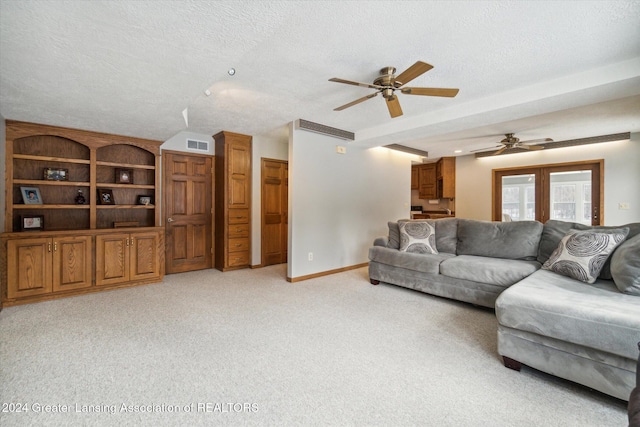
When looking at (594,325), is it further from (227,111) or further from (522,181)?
(522,181)

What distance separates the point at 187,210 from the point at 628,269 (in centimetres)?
537

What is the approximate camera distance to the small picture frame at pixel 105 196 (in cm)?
407

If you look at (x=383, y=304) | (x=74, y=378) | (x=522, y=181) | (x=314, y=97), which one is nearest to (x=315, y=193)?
(x=314, y=97)

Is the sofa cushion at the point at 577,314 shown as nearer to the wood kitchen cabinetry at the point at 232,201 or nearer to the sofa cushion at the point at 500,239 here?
the sofa cushion at the point at 500,239

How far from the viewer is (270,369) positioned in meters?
1.94

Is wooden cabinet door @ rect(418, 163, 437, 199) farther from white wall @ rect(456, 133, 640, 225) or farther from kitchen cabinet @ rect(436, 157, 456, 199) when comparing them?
white wall @ rect(456, 133, 640, 225)

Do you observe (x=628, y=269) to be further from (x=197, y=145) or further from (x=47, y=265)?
(x=47, y=265)

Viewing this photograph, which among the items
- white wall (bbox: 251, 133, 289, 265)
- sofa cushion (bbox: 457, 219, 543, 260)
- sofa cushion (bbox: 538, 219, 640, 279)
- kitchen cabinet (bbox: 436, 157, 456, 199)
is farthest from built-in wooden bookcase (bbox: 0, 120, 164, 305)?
kitchen cabinet (bbox: 436, 157, 456, 199)

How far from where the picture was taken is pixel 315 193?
4.44 metres

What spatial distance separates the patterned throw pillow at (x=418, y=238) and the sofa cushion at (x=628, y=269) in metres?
1.87

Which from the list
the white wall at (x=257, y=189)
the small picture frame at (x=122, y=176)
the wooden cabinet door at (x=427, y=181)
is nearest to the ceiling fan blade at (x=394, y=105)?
the white wall at (x=257, y=189)

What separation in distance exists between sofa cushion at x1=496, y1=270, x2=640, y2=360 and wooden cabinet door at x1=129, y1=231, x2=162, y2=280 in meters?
4.26

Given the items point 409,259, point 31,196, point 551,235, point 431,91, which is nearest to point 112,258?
point 31,196

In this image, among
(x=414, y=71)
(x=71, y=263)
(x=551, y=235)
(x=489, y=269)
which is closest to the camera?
(x=414, y=71)
